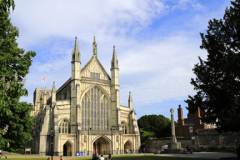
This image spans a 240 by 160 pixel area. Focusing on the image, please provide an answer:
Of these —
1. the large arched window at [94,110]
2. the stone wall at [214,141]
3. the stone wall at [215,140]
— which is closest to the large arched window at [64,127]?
the large arched window at [94,110]

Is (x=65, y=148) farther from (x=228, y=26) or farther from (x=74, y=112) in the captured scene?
(x=228, y=26)

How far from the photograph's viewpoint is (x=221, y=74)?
68.3 feet

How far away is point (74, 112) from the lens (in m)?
48.3

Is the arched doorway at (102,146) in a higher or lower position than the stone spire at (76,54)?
lower

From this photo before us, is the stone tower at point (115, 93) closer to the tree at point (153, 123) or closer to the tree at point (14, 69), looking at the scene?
the tree at point (153, 123)

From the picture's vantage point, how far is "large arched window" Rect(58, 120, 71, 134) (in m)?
47.5

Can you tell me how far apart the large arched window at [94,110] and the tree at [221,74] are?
3084 cm

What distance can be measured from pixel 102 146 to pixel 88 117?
6.73m

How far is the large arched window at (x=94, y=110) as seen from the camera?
5012 centimetres

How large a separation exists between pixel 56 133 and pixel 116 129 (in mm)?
13307

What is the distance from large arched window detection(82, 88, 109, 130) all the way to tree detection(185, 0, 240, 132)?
1214 inches

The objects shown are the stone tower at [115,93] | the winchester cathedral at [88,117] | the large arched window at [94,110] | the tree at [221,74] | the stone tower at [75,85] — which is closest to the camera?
the tree at [221,74]

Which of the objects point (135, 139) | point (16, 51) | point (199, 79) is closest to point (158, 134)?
point (135, 139)

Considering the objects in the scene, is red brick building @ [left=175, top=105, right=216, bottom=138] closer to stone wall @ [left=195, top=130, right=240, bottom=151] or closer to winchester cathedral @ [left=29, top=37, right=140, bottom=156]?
winchester cathedral @ [left=29, top=37, right=140, bottom=156]
